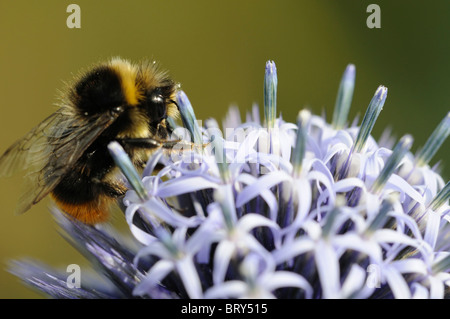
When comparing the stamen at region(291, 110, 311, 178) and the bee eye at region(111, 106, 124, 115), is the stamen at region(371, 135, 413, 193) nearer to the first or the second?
the stamen at region(291, 110, 311, 178)

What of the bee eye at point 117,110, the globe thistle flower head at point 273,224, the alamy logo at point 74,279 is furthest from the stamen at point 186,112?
the alamy logo at point 74,279

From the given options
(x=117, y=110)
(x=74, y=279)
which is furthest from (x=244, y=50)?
(x=74, y=279)

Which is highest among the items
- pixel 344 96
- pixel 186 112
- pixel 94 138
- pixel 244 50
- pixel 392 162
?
pixel 244 50

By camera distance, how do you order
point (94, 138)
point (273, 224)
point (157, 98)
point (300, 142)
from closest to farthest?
point (273, 224), point (300, 142), point (94, 138), point (157, 98)

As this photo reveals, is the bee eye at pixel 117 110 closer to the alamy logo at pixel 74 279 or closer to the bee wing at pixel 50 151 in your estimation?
the bee wing at pixel 50 151

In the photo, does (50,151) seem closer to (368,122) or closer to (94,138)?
(94,138)

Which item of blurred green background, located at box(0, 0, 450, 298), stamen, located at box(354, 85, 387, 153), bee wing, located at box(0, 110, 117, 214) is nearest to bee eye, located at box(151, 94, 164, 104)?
bee wing, located at box(0, 110, 117, 214)
